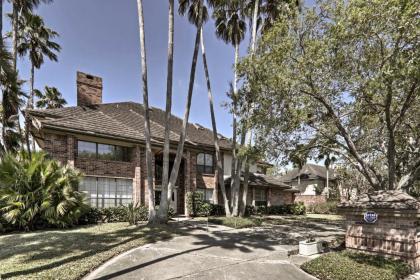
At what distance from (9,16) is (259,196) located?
25.1 metres

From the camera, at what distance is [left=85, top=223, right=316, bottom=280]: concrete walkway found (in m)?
7.36

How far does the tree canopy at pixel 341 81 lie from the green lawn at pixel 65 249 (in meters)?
6.83

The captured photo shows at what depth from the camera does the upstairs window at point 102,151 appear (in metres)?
17.9

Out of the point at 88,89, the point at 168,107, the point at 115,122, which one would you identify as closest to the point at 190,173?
the point at 115,122

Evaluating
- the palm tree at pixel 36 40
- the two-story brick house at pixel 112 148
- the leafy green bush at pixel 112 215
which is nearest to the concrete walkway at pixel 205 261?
the leafy green bush at pixel 112 215

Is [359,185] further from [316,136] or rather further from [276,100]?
[276,100]

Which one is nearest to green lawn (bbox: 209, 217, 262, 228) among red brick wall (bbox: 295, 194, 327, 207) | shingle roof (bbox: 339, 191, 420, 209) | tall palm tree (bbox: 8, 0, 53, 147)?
shingle roof (bbox: 339, 191, 420, 209)

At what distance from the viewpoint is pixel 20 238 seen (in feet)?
38.2

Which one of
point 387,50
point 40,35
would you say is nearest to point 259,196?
point 387,50

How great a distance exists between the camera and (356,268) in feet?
23.9

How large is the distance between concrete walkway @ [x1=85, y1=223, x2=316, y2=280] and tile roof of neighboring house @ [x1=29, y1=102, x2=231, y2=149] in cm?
936

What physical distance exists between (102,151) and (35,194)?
5.61m

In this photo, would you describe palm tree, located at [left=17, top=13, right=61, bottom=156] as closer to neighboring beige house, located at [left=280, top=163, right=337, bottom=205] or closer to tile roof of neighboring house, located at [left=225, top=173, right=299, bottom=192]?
tile roof of neighboring house, located at [left=225, top=173, right=299, bottom=192]

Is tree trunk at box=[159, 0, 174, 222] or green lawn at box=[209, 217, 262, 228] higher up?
tree trunk at box=[159, 0, 174, 222]
